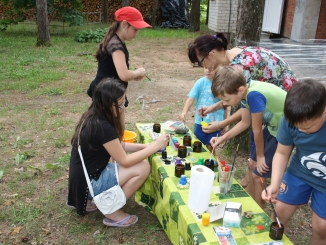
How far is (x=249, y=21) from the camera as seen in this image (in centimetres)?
346

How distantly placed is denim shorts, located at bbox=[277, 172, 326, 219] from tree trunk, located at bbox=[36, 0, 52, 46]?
9.85 m

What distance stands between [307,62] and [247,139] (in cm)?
290

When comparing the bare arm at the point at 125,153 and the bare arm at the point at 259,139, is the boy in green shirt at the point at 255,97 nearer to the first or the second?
the bare arm at the point at 259,139

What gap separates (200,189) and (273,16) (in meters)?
10.9

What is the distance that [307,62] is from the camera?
5.75 meters

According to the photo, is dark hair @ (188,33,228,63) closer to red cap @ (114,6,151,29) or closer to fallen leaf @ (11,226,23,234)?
red cap @ (114,6,151,29)

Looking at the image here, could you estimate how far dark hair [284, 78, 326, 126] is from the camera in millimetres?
1532

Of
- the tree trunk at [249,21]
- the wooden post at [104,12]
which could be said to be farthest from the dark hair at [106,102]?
the wooden post at [104,12]

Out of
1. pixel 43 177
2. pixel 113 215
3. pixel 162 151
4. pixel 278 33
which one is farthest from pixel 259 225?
pixel 278 33

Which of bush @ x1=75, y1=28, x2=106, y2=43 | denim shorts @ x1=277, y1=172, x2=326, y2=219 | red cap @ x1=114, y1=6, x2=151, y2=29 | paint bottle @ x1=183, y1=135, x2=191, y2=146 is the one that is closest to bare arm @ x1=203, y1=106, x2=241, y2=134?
paint bottle @ x1=183, y1=135, x2=191, y2=146

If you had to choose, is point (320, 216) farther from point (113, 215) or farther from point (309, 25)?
point (309, 25)

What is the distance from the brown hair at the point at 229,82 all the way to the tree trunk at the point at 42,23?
9380mm

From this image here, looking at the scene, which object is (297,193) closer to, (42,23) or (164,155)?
(164,155)

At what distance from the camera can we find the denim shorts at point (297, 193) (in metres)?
1.87
